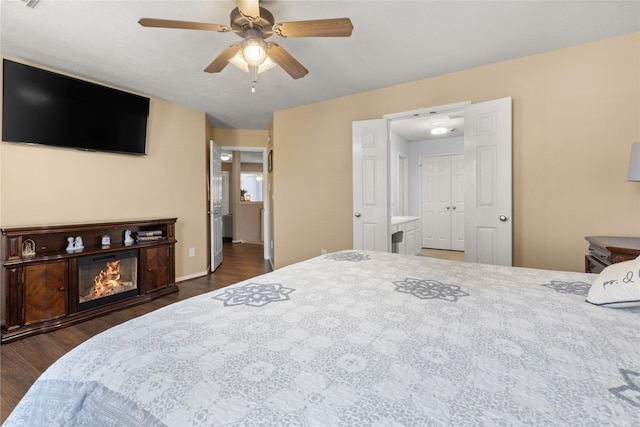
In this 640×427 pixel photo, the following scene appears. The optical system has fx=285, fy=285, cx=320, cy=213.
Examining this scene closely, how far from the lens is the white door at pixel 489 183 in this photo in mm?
2652

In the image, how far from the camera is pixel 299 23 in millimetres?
1640

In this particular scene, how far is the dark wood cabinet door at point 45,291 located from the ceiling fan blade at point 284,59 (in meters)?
2.53

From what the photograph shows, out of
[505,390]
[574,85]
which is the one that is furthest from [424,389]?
[574,85]

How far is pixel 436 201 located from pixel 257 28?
5.18 m

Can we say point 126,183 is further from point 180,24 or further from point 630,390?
point 630,390

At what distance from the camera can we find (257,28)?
179 centimetres

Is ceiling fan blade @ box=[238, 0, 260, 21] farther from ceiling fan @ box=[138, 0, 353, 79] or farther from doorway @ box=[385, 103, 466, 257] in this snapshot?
doorway @ box=[385, 103, 466, 257]

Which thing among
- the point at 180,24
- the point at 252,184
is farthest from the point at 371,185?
the point at 252,184

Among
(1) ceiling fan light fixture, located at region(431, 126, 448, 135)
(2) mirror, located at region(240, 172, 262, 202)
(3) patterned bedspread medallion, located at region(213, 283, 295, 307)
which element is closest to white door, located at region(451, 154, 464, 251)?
(1) ceiling fan light fixture, located at region(431, 126, 448, 135)

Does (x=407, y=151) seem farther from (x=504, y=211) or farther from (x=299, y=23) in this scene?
(x=299, y=23)

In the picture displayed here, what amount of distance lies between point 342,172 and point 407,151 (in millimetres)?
3144

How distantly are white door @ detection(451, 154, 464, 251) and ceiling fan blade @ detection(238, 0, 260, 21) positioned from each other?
17.1 ft

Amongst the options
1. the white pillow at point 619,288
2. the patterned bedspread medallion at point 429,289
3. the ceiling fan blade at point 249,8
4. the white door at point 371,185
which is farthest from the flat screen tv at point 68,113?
the white pillow at point 619,288

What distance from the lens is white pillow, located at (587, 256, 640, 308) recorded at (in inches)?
38.1
